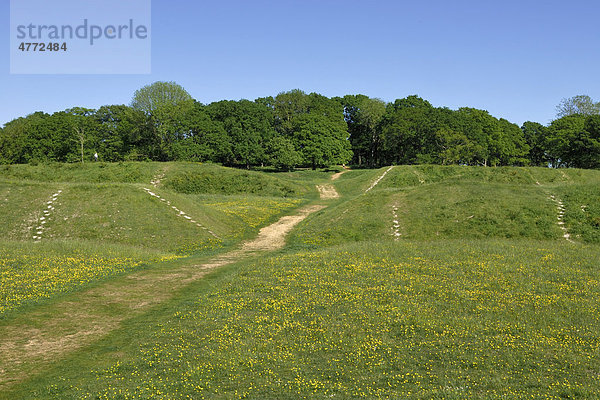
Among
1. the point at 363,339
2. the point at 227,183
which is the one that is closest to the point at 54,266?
the point at 363,339

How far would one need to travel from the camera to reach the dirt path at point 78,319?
1298cm

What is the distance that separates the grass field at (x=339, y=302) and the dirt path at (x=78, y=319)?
1.07 ft

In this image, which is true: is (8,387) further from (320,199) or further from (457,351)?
(320,199)

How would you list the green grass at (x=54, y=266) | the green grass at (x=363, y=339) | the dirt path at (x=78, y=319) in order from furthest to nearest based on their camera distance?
the green grass at (x=54, y=266) < the dirt path at (x=78, y=319) < the green grass at (x=363, y=339)

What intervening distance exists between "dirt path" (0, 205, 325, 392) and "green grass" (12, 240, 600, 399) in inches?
36.4

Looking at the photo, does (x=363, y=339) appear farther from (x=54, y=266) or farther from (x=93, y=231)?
(x=93, y=231)

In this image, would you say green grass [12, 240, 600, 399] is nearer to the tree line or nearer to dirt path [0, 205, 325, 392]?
dirt path [0, 205, 325, 392]

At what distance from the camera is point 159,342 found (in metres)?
14.1

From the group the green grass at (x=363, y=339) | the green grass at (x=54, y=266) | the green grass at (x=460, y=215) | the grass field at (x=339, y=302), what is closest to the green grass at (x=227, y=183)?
the green grass at (x=460, y=215)

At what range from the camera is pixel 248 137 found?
110250 millimetres

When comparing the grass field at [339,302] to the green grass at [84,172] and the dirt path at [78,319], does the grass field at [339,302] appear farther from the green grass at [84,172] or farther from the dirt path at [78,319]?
the green grass at [84,172]

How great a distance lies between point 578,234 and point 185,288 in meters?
32.6

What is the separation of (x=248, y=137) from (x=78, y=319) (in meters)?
96.7

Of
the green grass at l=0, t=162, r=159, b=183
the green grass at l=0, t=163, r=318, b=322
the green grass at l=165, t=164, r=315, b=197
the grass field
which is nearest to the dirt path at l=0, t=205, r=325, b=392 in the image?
the grass field
